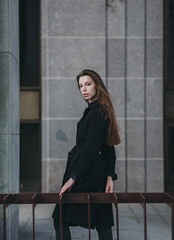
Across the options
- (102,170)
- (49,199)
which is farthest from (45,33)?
(49,199)

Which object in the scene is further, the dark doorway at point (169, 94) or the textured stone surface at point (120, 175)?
the dark doorway at point (169, 94)

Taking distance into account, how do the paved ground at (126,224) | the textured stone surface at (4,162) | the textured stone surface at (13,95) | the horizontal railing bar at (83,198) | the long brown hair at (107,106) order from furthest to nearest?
the paved ground at (126,224) < the textured stone surface at (13,95) < the textured stone surface at (4,162) < the long brown hair at (107,106) < the horizontal railing bar at (83,198)

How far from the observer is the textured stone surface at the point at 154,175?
28.6 ft

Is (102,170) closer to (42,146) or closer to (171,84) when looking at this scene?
(42,146)

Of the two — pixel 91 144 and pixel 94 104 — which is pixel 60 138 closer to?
pixel 94 104

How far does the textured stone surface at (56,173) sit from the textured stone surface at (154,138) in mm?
2219

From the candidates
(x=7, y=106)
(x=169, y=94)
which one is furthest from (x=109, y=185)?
(x=169, y=94)

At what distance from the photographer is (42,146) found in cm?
876

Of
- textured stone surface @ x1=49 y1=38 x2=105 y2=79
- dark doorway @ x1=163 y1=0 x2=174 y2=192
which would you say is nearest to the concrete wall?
textured stone surface @ x1=49 y1=38 x2=105 y2=79

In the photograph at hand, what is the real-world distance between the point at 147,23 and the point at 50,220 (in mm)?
5441

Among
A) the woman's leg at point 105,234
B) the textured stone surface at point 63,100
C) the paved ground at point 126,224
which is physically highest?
the textured stone surface at point 63,100

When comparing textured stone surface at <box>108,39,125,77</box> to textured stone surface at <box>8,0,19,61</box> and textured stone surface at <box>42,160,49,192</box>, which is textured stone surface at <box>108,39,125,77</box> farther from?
textured stone surface at <box>8,0,19,61</box>

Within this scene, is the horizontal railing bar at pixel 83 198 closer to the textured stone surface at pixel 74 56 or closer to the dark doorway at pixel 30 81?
the textured stone surface at pixel 74 56

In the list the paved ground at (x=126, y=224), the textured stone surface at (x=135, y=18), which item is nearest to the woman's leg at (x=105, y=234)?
the paved ground at (x=126, y=224)
